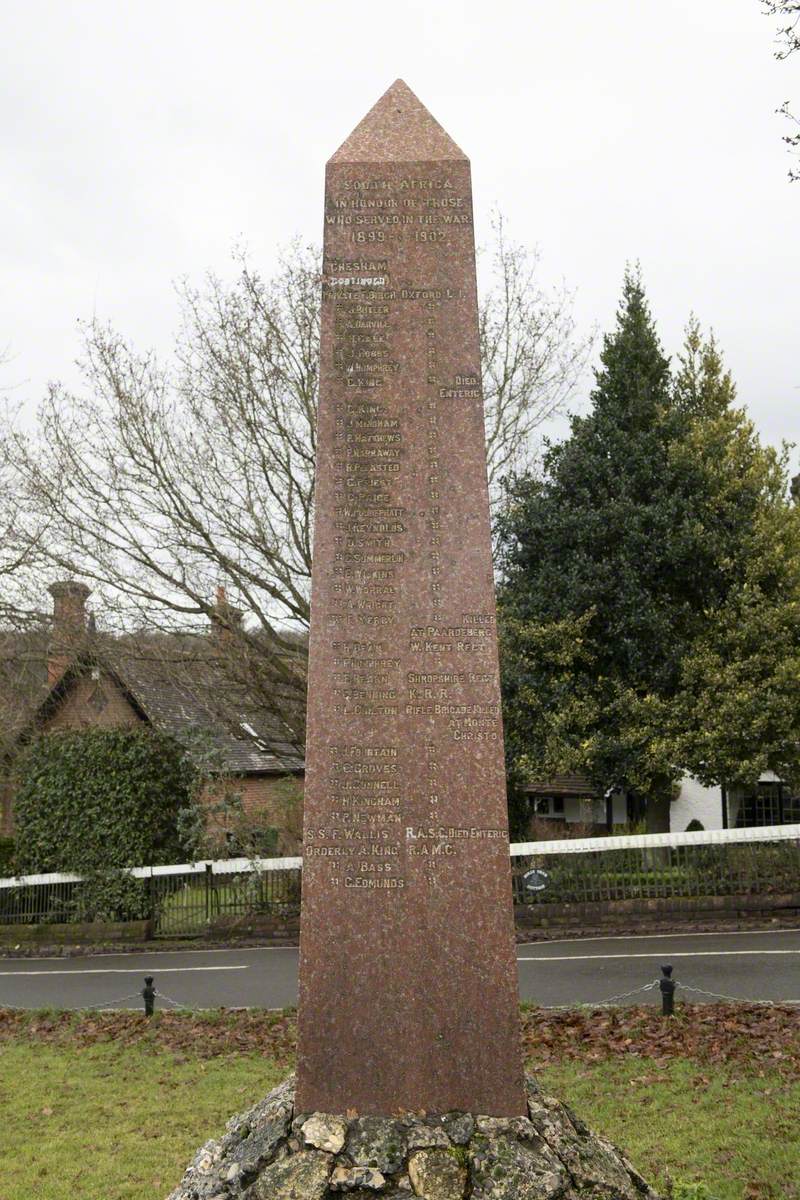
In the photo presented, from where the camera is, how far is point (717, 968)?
13.2 m

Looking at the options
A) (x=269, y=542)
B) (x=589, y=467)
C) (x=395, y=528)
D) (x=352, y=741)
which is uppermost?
(x=589, y=467)

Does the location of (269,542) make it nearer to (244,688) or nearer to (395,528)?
(244,688)

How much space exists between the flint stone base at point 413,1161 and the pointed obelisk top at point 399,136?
430cm

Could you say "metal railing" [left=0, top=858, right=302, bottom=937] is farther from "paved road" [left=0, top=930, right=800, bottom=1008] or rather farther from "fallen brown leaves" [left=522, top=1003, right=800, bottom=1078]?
"fallen brown leaves" [left=522, top=1003, right=800, bottom=1078]

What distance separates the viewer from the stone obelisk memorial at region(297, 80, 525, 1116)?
481 centimetres

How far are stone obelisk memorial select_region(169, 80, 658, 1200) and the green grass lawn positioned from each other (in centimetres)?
214

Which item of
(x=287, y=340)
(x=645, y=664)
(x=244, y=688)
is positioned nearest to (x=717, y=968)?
(x=645, y=664)

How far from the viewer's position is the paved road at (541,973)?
40.3 ft

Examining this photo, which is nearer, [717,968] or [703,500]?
[717,968]

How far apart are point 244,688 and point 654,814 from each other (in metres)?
8.37

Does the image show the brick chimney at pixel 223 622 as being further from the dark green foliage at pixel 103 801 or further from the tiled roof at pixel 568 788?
the tiled roof at pixel 568 788

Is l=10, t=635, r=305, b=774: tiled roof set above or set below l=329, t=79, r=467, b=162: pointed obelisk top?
below

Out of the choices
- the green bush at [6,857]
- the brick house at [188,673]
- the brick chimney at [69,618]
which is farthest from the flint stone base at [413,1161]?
the green bush at [6,857]

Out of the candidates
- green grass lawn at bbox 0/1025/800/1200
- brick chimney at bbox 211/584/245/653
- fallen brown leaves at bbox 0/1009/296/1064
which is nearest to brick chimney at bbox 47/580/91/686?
brick chimney at bbox 211/584/245/653
